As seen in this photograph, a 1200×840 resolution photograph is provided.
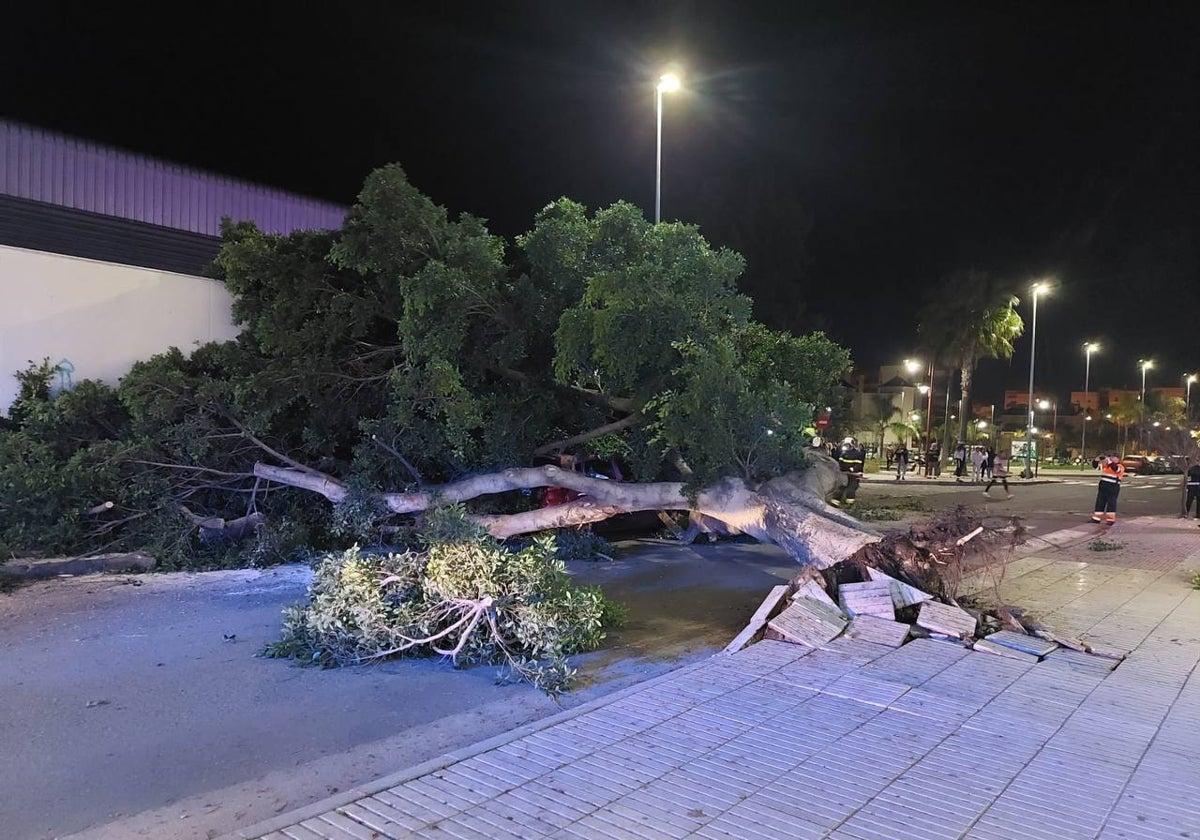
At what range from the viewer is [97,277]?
1177 centimetres

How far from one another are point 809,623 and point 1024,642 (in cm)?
162

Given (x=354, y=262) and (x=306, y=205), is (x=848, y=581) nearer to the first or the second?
(x=354, y=262)

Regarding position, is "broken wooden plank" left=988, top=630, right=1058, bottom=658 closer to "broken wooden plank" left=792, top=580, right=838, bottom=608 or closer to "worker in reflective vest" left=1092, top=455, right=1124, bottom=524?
"broken wooden plank" left=792, top=580, right=838, bottom=608

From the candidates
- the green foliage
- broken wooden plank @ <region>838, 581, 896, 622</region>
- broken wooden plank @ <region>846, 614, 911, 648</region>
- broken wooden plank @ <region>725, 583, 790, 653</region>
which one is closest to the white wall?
the green foliage

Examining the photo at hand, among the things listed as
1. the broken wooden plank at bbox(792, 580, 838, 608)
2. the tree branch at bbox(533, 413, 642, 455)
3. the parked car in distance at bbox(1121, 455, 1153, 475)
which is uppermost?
the tree branch at bbox(533, 413, 642, 455)

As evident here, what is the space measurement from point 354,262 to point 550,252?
213 cm

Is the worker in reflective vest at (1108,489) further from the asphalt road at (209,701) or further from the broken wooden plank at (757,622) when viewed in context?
the broken wooden plank at (757,622)

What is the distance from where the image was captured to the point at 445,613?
5.85 meters

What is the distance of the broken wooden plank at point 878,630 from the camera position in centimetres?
621

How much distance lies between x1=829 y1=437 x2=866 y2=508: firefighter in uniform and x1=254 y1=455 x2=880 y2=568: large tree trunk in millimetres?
4164

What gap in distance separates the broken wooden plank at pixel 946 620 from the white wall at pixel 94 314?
429 inches

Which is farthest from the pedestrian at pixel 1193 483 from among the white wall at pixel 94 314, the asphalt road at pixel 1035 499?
the white wall at pixel 94 314

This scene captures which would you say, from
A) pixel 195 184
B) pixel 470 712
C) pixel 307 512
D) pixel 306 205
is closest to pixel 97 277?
pixel 195 184

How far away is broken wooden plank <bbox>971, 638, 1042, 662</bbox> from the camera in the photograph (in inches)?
234
